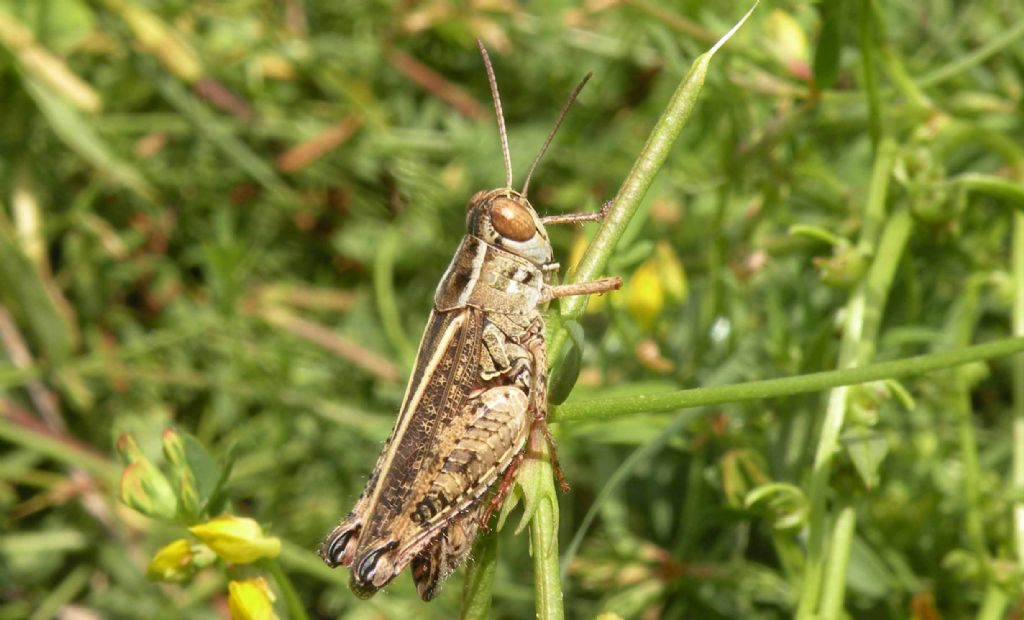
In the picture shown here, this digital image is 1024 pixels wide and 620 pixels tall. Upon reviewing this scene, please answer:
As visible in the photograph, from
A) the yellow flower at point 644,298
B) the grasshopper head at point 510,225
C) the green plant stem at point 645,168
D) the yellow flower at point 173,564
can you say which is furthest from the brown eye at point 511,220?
the yellow flower at point 173,564

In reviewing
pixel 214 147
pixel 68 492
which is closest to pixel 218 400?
pixel 68 492

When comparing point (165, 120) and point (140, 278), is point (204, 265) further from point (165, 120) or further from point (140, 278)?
point (165, 120)

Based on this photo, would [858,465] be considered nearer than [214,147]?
Yes

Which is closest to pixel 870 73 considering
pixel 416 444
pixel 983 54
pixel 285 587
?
pixel 983 54

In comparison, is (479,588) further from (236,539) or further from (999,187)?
(999,187)

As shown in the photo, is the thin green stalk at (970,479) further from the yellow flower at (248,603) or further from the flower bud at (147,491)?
the flower bud at (147,491)

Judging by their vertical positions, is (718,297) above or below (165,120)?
above

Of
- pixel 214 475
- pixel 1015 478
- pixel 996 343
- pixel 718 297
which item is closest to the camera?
pixel 996 343

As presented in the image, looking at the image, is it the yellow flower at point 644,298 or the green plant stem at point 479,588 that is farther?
the yellow flower at point 644,298

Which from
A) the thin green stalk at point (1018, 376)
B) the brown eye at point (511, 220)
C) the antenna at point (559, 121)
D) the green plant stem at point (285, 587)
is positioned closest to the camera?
the green plant stem at point (285, 587)
